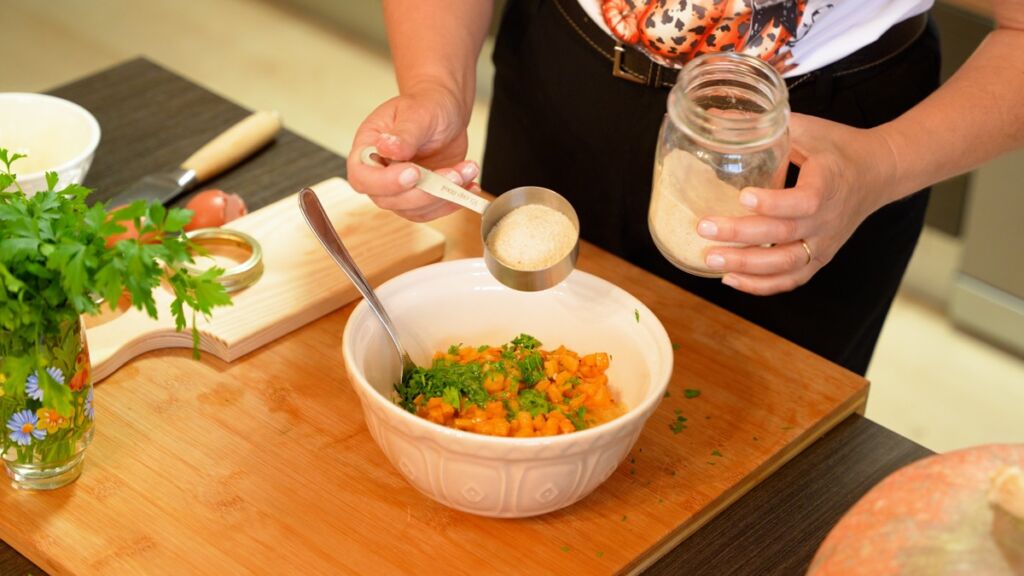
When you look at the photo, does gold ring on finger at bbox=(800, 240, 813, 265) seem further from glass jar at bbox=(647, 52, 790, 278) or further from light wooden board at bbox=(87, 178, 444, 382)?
light wooden board at bbox=(87, 178, 444, 382)

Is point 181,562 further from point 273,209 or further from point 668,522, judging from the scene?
point 273,209

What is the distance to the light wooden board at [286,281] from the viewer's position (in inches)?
47.3

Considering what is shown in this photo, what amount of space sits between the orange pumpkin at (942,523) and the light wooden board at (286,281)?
0.61 meters

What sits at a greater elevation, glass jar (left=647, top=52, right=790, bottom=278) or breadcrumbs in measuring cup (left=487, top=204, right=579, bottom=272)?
glass jar (left=647, top=52, right=790, bottom=278)

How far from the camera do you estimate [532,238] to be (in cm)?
113

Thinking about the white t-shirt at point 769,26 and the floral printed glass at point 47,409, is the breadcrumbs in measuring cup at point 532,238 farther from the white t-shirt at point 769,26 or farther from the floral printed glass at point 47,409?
the floral printed glass at point 47,409

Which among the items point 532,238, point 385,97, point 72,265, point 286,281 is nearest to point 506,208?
point 532,238

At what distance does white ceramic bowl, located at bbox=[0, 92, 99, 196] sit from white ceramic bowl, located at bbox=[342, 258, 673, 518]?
512mm

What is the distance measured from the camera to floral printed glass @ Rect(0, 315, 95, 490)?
0.93 metres

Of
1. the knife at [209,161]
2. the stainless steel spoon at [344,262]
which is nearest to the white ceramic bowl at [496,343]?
the stainless steel spoon at [344,262]

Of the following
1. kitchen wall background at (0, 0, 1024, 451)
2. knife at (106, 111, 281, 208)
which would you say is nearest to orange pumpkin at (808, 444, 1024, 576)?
knife at (106, 111, 281, 208)

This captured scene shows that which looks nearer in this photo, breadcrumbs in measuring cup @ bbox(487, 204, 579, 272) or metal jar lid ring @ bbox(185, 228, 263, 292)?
→ breadcrumbs in measuring cup @ bbox(487, 204, 579, 272)

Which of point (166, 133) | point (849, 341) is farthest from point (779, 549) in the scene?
point (166, 133)

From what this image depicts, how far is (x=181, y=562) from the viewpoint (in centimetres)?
99
